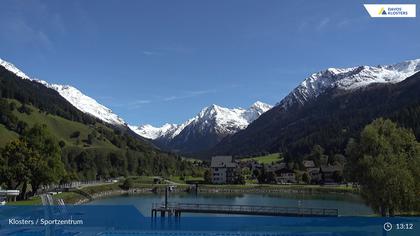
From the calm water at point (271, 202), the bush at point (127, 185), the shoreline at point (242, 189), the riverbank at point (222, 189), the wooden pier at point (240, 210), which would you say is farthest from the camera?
the bush at point (127, 185)

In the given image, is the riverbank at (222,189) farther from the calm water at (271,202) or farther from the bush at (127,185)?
the calm water at (271,202)

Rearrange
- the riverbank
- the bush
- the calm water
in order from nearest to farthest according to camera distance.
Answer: the calm water
the riverbank
the bush

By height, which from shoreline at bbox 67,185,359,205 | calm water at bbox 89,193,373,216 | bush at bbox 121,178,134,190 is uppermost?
bush at bbox 121,178,134,190

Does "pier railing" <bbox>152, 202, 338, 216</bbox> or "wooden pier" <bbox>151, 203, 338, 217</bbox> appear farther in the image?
"wooden pier" <bbox>151, 203, 338, 217</bbox>

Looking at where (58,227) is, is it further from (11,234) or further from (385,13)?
(385,13)

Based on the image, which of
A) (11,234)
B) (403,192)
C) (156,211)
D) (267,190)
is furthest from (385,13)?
(267,190)

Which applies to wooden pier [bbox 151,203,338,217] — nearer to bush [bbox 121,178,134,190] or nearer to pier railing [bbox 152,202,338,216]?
pier railing [bbox 152,202,338,216]

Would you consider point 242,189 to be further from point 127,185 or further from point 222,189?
point 127,185

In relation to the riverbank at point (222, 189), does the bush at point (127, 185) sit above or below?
above

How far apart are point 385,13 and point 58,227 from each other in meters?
31.9

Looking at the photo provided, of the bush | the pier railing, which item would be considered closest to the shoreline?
the bush

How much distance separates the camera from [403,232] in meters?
38.6

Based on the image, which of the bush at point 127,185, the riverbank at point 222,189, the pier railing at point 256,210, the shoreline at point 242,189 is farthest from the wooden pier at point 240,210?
the bush at point 127,185

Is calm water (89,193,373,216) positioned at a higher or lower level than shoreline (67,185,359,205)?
lower
